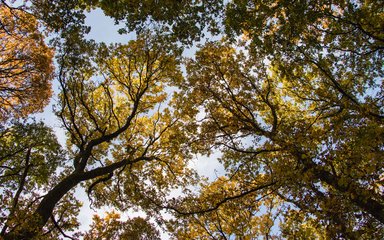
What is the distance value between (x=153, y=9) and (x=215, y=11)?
1993mm

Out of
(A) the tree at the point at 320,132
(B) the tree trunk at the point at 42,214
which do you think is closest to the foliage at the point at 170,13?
(A) the tree at the point at 320,132

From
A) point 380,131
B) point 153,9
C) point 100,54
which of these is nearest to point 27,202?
point 100,54

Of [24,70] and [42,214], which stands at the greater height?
[24,70]

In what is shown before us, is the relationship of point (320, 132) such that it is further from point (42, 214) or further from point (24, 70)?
point (24, 70)

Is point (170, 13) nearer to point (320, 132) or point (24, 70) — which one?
point (320, 132)

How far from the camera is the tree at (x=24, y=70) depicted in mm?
15875

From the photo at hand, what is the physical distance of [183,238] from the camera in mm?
18203

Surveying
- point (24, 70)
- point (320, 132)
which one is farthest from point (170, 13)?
point (24, 70)

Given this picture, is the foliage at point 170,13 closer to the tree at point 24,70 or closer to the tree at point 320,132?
the tree at point 320,132

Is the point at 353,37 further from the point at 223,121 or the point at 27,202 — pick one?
the point at 27,202

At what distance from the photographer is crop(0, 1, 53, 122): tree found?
15875mm

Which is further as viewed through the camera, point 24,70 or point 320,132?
point 24,70

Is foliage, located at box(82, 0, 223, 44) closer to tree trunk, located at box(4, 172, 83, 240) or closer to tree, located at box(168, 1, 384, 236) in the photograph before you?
tree, located at box(168, 1, 384, 236)

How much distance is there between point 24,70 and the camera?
673 inches
